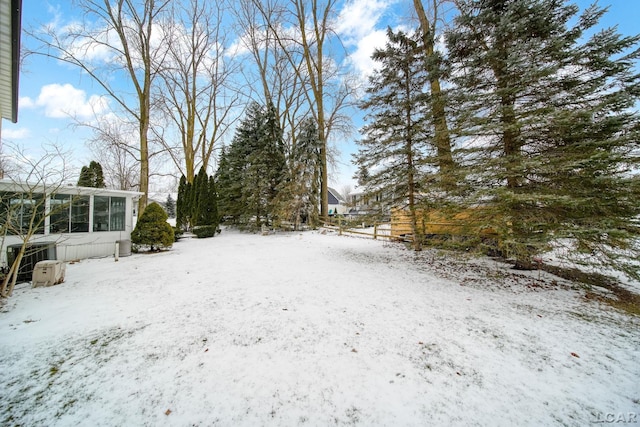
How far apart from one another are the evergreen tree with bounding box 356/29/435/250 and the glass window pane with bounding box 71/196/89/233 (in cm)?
1013

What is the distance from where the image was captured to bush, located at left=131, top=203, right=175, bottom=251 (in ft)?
29.7

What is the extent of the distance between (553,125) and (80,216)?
1386 centimetres

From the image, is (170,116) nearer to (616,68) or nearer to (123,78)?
(123,78)

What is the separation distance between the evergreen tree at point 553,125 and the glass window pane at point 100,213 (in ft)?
40.0

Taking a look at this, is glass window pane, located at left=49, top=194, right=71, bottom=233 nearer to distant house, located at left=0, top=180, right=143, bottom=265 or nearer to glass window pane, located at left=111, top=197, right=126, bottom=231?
distant house, located at left=0, top=180, right=143, bottom=265

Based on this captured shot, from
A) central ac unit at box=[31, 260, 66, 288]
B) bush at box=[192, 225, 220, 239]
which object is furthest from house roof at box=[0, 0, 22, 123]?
bush at box=[192, 225, 220, 239]

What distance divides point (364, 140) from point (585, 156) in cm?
526

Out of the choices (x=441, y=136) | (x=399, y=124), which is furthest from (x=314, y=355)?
(x=399, y=124)

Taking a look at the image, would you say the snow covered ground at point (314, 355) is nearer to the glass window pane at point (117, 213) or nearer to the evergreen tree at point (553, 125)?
the evergreen tree at point (553, 125)

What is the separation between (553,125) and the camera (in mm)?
4547

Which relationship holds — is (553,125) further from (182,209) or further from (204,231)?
(182,209)

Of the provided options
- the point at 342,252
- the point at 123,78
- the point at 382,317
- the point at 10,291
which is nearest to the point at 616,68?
the point at 382,317

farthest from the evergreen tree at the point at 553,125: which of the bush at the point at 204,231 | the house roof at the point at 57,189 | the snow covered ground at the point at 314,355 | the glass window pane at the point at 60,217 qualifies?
the bush at the point at 204,231

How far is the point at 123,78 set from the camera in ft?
42.1
